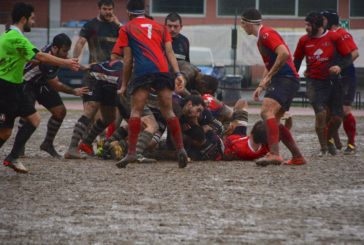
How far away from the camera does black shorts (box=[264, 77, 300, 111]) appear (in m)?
11.8

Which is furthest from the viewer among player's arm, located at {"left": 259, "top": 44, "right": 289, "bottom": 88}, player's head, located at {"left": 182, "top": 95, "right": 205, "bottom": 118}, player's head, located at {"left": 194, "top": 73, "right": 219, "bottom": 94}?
player's head, located at {"left": 194, "top": 73, "right": 219, "bottom": 94}

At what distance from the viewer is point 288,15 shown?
4144 cm

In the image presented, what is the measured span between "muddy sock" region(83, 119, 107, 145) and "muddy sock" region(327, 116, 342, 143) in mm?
3105

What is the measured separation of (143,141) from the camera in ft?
39.3

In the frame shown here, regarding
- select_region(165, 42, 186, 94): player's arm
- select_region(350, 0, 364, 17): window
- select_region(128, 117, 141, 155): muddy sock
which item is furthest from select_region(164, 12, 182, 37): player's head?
select_region(350, 0, 364, 17): window

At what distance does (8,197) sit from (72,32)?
2379cm

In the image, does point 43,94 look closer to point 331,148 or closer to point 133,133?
point 133,133

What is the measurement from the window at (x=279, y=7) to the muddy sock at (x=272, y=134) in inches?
1176

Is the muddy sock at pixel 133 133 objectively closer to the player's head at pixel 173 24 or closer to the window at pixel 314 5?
the player's head at pixel 173 24

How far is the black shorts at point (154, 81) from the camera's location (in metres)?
11.4

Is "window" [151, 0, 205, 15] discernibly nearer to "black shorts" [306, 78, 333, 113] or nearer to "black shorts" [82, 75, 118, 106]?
"black shorts" [306, 78, 333, 113]

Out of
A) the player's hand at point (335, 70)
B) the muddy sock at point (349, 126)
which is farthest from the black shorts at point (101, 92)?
the muddy sock at point (349, 126)

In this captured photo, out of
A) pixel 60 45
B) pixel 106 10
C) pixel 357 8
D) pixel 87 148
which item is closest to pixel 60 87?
pixel 60 45

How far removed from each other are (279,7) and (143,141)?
3013 centimetres
